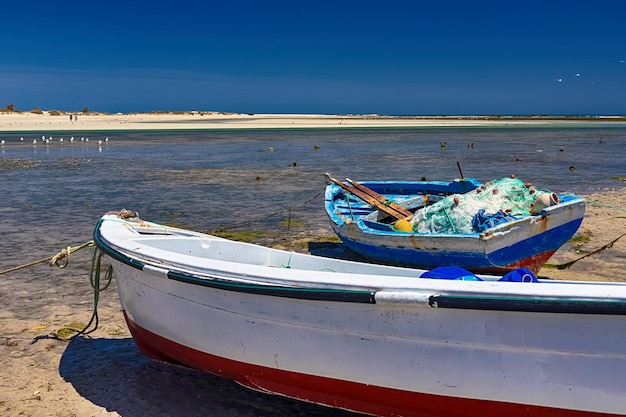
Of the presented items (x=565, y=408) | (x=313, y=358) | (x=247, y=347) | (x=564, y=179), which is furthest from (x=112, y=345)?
(x=564, y=179)

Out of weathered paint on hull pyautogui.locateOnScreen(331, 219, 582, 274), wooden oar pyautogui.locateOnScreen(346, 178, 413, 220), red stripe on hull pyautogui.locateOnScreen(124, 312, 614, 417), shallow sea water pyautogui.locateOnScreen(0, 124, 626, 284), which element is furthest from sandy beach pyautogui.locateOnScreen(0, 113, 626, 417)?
wooden oar pyautogui.locateOnScreen(346, 178, 413, 220)

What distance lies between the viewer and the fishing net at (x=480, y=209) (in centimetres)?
793

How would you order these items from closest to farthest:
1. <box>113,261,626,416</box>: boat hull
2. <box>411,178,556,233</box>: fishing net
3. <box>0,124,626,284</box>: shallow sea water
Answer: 1. <box>113,261,626,416</box>: boat hull
2. <box>411,178,556,233</box>: fishing net
3. <box>0,124,626,284</box>: shallow sea water

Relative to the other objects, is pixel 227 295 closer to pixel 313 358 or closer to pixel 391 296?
pixel 313 358

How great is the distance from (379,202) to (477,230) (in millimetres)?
2111

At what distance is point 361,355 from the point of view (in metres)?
4.05

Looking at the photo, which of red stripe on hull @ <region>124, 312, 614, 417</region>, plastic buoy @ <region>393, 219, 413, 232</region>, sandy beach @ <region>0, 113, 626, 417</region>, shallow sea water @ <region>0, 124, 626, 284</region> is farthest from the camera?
shallow sea water @ <region>0, 124, 626, 284</region>

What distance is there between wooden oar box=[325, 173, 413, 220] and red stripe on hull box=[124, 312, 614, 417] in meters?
4.92

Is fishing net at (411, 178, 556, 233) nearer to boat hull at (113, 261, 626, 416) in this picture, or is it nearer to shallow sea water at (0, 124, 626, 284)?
shallow sea water at (0, 124, 626, 284)

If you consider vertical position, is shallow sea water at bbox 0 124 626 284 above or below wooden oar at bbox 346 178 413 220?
below

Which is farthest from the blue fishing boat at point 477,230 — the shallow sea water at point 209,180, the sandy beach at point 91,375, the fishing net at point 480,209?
the shallow sea water at point 209,180

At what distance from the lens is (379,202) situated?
9648 mm

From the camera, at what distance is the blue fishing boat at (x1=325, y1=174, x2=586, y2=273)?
7.25m

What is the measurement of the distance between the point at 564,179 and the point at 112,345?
638 inches
